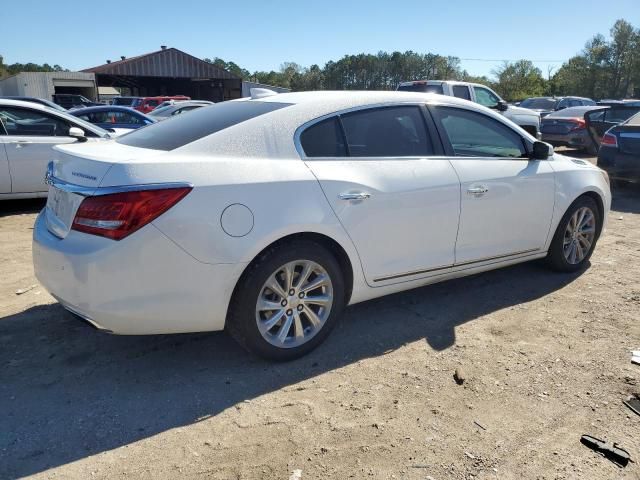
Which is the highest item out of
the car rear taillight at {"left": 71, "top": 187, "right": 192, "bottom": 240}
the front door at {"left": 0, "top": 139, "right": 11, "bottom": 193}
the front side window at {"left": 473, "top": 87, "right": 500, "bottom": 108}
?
the front side window at {"left": 473, "top": 87, "right": 500, "bottom": 108}

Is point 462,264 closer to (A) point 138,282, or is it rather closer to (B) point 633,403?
(B) point 633,403

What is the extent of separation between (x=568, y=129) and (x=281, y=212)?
46.0 ft

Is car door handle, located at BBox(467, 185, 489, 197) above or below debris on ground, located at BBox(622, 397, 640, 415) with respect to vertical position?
above

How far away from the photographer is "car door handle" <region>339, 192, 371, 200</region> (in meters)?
3.32

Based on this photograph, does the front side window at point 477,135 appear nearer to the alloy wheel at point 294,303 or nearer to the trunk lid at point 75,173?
the alloy wheel at point 294,303

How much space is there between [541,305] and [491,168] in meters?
1.20

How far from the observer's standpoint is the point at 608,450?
102 inches

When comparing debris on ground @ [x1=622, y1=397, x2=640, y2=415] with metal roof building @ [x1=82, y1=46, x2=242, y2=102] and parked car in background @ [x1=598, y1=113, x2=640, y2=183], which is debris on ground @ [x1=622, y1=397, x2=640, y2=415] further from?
metal roof building @ [x1=82, y1=46, x2=242, y2=102]

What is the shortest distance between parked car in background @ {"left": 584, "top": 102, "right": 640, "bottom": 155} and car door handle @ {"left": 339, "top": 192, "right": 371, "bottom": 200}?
10035 mm

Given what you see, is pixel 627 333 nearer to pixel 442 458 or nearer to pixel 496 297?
pixel 496 297

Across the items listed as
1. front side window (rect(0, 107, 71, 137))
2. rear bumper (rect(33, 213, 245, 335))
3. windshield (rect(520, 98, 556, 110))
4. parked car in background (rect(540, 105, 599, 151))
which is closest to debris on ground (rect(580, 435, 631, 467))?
rear bumper (rect(33, 213, 245, 335))

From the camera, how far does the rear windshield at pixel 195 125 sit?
10.8 feet

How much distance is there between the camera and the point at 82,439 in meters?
2.62

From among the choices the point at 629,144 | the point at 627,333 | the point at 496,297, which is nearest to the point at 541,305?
the point at 496,297
